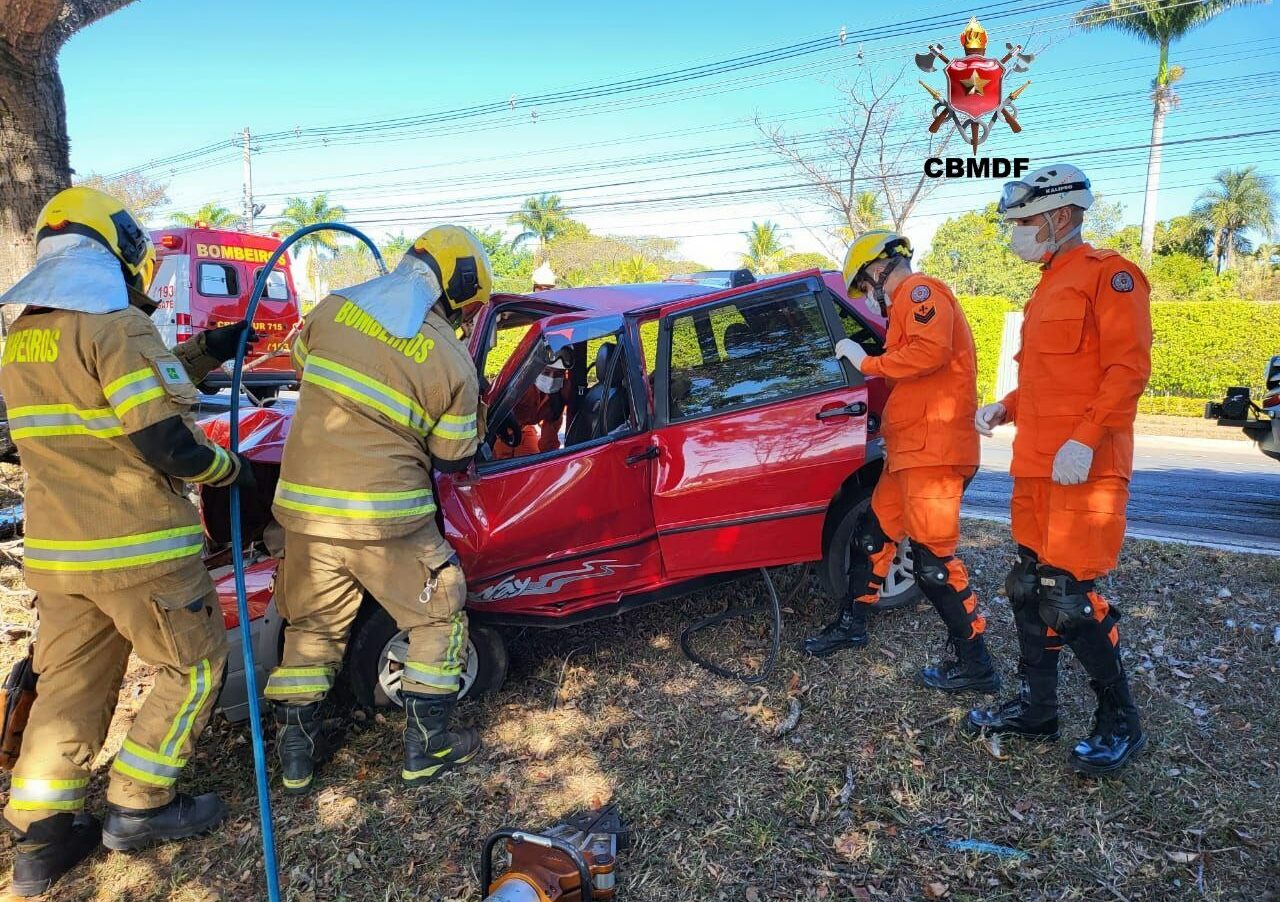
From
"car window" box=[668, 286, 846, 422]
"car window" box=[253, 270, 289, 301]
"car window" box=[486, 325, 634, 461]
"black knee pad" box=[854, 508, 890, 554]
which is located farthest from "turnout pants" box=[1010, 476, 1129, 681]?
"car window" box=[253, 270, 289, 301]

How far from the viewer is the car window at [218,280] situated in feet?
35.8

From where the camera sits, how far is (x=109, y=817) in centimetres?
261

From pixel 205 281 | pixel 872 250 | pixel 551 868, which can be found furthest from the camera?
pixel 205 281

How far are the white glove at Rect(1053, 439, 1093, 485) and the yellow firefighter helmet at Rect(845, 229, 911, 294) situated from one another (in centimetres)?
118

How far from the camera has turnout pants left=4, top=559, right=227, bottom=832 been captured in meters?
2.49

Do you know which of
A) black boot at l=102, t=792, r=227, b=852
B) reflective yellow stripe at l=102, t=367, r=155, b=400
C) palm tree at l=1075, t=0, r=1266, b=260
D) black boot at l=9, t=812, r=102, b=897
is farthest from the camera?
palm tree at l=1075, t=0, r=1266, b=260

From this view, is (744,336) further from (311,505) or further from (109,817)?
(109,817)

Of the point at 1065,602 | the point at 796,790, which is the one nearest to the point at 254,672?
the point at 796,790

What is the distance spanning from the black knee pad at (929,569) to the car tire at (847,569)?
1.57 ft

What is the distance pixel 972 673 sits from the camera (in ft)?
11.1

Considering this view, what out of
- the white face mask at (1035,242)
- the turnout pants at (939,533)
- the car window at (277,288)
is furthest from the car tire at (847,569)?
the car window at (277,288)

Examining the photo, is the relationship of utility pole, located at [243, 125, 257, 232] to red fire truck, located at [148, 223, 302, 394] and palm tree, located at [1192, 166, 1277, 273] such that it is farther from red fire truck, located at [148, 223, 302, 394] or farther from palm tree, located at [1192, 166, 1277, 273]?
palm tree, located at [1192, 166, 1277, 273]

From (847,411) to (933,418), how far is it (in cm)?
41
